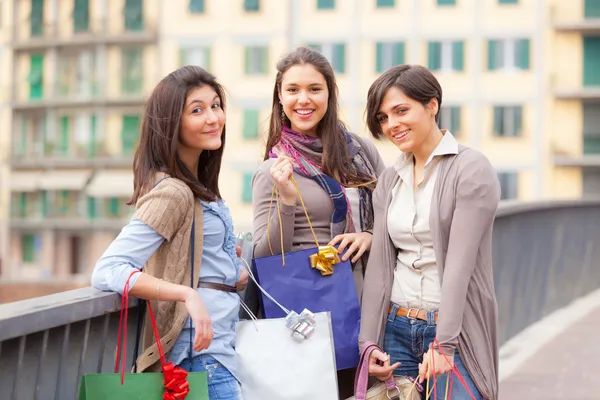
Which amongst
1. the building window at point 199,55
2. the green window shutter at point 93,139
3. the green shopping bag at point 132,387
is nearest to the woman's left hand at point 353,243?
the green shopping bag at point 132,387

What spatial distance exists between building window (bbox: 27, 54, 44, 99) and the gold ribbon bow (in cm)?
4647

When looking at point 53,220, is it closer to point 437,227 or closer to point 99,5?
point 99,5

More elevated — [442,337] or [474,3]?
[474,3]

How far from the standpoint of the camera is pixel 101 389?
3.04 m

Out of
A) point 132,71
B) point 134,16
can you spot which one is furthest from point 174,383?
point 134,16

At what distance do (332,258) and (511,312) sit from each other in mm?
4857

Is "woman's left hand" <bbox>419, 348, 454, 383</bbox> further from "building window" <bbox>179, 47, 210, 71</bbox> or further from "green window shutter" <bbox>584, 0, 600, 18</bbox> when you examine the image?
"building window" <bbox>179, 47, 210, 71</bbox>

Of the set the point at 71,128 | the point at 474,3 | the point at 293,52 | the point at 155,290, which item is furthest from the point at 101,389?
the point at 71,128

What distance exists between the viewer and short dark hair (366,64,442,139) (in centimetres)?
→ 379

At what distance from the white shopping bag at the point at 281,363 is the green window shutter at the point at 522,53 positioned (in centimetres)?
3894

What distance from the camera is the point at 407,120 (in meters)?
3.79

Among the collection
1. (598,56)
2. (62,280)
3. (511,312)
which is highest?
(598,56)

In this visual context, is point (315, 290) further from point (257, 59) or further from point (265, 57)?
point (257, 59)

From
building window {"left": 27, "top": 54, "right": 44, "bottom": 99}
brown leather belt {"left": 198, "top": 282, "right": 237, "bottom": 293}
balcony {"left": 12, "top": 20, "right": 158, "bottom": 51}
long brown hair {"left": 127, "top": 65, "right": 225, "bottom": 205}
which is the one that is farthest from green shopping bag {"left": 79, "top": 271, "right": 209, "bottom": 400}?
building window {"left": 27, "top": 54, "right": 44, "bottom": 99}
